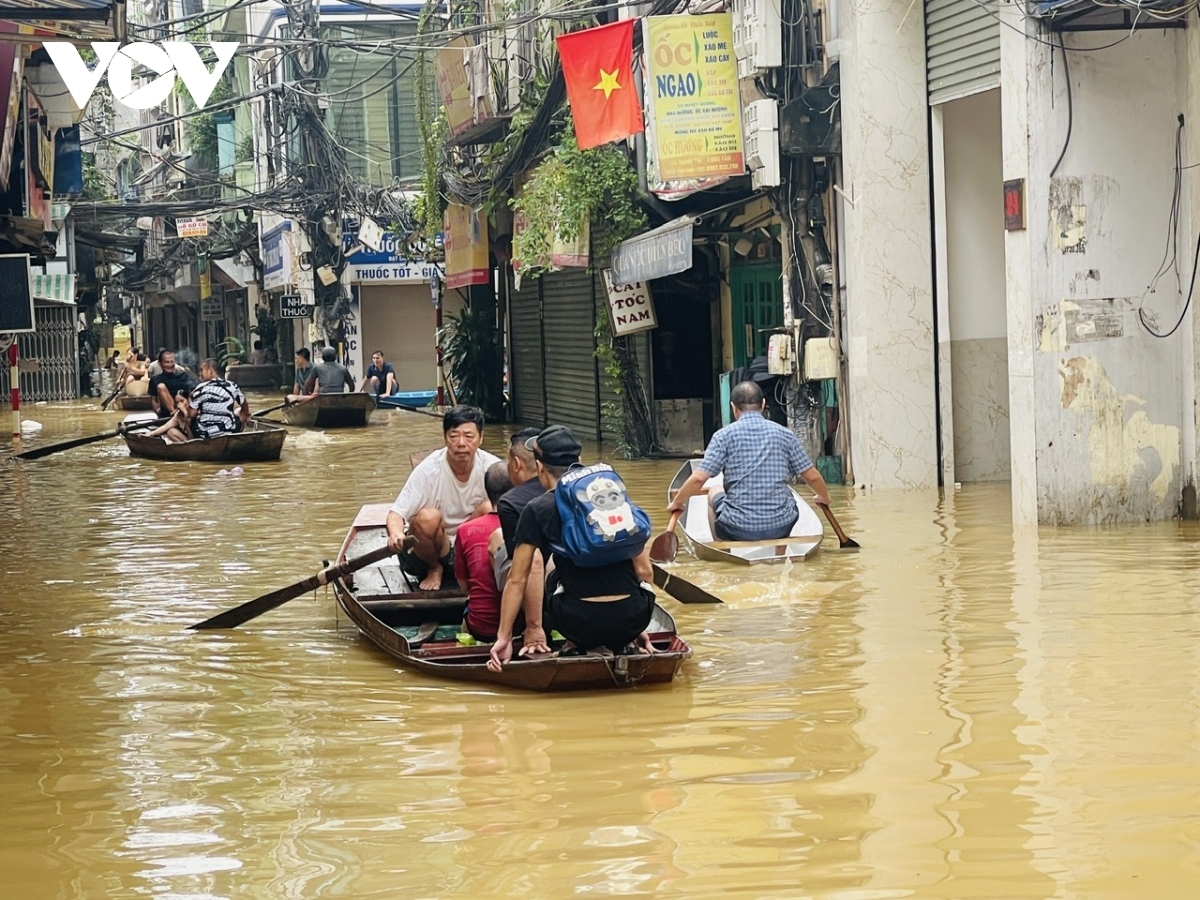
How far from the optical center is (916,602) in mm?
10266

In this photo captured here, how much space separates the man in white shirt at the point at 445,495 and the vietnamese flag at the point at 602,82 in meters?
8.23

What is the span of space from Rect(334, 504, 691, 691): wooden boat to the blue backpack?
1.66 feet

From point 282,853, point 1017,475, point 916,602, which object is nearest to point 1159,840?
point 282,853

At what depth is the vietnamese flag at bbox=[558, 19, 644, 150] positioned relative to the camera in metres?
17.6

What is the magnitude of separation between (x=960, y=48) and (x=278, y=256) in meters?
30.5

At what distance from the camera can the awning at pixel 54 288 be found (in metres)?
37.1

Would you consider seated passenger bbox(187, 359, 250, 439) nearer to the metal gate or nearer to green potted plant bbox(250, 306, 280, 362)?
the metal gate

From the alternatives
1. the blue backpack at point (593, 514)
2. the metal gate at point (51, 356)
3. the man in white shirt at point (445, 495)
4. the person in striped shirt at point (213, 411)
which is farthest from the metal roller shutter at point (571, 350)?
the metal gate at point (51, 356)

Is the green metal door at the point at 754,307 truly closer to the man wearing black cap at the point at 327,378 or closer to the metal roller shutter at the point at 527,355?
the metal roller shutter at the point at 527,355

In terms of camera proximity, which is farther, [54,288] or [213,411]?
[54,288]

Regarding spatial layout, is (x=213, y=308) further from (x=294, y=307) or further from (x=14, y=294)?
(x=14, y=294)

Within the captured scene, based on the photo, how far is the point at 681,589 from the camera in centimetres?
1027

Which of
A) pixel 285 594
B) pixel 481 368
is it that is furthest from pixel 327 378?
pixel 285 594

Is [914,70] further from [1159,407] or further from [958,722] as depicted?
[958,722]
